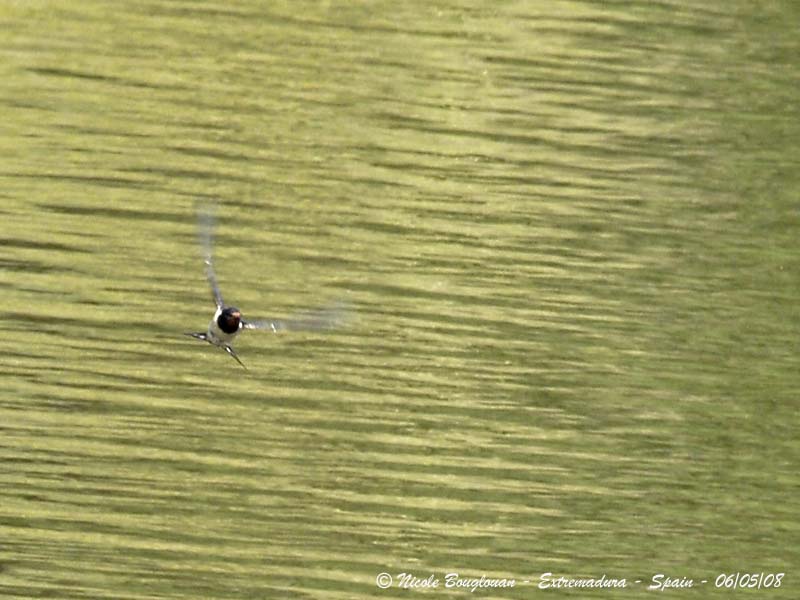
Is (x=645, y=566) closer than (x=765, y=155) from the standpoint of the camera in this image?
Yes

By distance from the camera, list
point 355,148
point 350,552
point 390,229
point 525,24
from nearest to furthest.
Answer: point 350,552
point 390,229
point 355,148
point 525,24

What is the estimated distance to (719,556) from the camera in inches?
192

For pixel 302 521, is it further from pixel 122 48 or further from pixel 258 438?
pixel 122 48

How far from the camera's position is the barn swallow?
3744 millimetres

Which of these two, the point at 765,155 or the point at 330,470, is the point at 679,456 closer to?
the point at 330,470

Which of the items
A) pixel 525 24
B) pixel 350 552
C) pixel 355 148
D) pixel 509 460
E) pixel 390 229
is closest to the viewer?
pixel 350 552

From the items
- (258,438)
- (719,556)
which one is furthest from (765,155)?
(258,438)

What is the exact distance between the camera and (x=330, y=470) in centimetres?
483

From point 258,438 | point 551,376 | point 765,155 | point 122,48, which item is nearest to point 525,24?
point 765,155

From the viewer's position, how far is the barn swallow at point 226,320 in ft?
12.3

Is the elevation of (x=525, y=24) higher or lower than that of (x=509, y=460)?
higher

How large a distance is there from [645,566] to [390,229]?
1.45m

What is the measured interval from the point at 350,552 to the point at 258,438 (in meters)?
0.45

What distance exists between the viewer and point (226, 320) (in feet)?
12.3
